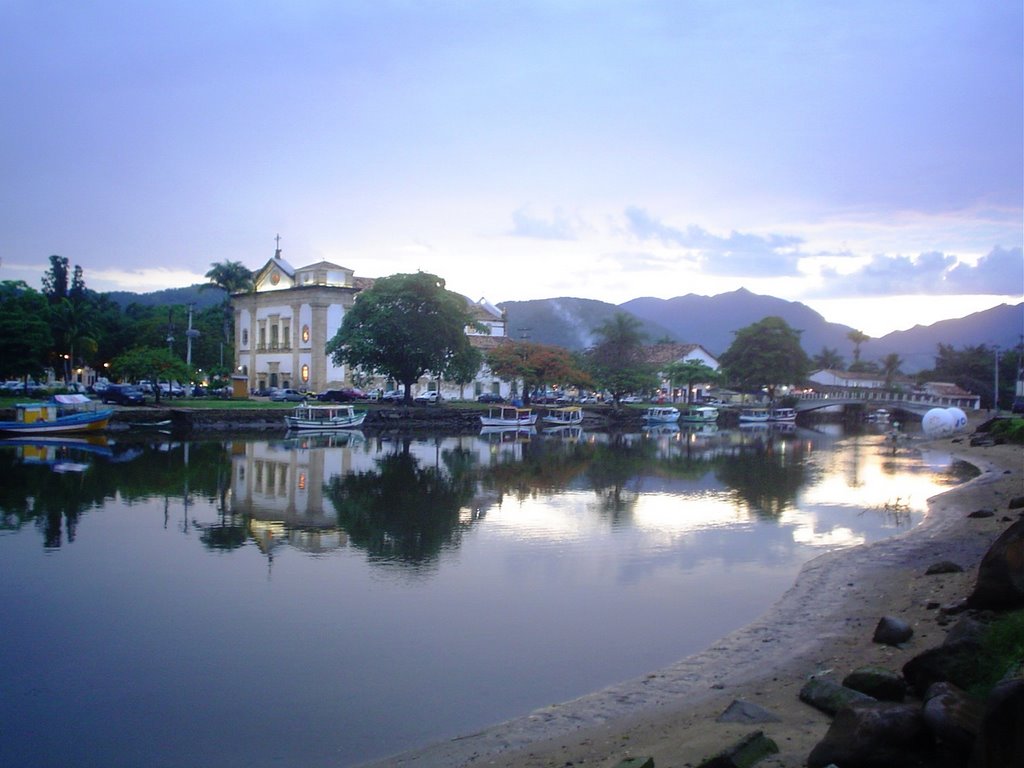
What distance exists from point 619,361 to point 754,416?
1635 cm

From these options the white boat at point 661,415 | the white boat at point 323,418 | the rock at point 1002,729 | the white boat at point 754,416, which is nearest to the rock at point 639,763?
the rock at point 1002,729

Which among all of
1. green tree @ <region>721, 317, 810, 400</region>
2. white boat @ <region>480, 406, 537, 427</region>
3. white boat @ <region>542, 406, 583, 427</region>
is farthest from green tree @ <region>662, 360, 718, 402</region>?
white boat @ <region>480, 406, 537, 427</region>

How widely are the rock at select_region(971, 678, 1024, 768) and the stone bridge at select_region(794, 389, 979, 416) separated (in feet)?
292

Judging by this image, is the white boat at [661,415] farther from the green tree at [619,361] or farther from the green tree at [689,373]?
the green tree at [689,373]

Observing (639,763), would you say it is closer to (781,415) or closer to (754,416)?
(754,416)

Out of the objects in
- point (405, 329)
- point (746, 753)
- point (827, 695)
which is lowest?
point (827, 695)

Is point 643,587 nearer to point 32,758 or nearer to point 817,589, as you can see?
point 817,589

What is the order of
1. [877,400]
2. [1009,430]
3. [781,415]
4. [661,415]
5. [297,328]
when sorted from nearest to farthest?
[1009,430], [297,328], [661,415], [781,415], [877,400]

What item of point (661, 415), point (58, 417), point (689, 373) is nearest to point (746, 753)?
point (58, 417)

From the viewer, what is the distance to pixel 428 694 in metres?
11.1

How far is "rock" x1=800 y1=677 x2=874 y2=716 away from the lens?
30.3ft

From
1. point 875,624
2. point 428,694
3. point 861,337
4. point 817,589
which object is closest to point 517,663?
point 428,694

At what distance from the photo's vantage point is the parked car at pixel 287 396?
7169 centimetres

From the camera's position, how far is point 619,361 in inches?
3383
